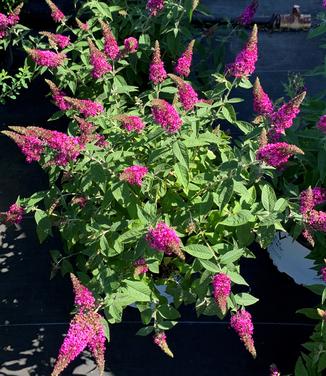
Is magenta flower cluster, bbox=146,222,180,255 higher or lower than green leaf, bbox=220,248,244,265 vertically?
higher

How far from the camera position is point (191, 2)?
3.34m

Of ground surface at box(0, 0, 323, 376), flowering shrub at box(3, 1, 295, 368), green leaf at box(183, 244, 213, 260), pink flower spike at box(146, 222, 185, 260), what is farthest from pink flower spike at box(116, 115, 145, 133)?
ground surface at box(0, 0, 323, 376)

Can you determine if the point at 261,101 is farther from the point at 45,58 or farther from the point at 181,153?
the point at 45,58

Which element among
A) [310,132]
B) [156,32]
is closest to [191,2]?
[156,32]

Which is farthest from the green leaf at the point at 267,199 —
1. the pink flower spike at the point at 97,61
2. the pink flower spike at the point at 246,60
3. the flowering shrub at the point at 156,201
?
the pink flower spike at the point at 97,61

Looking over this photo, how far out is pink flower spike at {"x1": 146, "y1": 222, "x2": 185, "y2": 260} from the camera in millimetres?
2137

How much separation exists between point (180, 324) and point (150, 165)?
45.5 inches

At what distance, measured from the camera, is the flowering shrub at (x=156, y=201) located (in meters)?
2.33

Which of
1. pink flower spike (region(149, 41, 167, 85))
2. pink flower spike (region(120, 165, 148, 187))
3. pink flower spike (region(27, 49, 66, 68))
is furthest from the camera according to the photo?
pink flower spike (region(27, 49, 66, 68))

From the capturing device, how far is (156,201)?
2.68 meters

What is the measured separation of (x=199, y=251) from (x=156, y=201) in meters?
0.38

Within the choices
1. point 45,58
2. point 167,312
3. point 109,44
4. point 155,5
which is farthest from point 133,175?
point 155,5

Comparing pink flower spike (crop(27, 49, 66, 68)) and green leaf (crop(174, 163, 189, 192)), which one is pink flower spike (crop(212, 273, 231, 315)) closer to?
green leaf (crop(174, 163, 189, 192))

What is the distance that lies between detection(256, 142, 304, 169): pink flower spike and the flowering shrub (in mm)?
97
